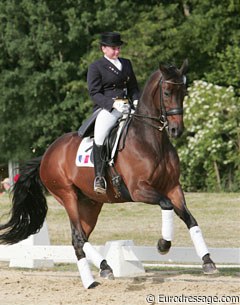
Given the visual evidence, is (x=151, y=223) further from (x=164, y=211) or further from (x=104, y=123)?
(x=164, y=211)

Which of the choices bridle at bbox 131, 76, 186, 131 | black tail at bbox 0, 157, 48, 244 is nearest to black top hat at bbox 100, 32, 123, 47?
bridle at bbox 131, 76, 186, 131

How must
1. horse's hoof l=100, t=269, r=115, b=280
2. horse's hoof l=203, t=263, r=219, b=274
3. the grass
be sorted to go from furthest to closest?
1. the grass
2. horse's hoof l=100, t=269, r=115, b=280
3. horse's hoof l=203, t=263, r=219, b=274

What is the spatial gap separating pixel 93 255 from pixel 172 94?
201 centimetres

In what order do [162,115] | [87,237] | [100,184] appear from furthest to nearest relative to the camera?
[87,237]
[100,184]
[162,115]

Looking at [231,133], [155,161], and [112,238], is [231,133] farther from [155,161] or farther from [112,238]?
[155,161]

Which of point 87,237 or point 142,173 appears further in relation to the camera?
point 87,237

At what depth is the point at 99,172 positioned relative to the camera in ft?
30.4

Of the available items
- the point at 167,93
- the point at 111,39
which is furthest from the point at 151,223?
the point at 167,93

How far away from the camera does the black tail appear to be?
10617 millimetres

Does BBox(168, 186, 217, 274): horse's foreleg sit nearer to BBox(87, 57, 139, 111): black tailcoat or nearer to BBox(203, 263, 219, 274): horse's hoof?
BBox(203, 263, 219, 274): horse's hoof

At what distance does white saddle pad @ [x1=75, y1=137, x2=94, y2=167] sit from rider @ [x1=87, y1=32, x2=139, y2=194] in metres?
0.31

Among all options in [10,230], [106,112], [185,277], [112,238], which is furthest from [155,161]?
[112,238]

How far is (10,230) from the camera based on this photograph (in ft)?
34.6

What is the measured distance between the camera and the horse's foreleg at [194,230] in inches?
330
